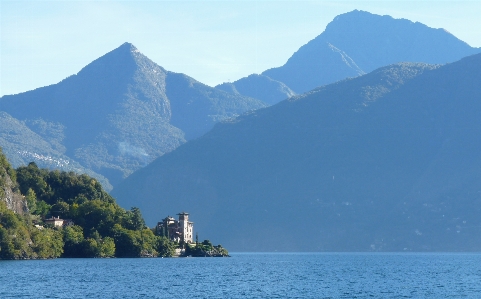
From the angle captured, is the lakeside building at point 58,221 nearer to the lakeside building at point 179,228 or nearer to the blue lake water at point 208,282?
the blue lake water at point 208,282

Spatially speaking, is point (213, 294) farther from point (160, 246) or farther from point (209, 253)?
point (209, 253)

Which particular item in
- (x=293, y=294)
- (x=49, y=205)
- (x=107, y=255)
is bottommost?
(x=293, y=294)

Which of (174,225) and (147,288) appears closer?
(147,288)

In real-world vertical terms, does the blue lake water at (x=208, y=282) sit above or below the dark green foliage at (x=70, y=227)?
below

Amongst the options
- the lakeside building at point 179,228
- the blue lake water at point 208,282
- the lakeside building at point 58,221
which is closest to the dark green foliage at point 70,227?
the lakeside building at point 58,221

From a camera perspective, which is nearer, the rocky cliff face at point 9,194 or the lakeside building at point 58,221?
the rocky cliff face at point 9,194

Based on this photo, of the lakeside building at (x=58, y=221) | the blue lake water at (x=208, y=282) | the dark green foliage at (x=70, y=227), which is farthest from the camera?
the lakeside building at (x=58, y=221)

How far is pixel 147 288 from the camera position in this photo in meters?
89.3

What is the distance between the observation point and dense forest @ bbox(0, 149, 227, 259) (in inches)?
5037

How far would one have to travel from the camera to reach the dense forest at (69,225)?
420 ft

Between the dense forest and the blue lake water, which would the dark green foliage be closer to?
the dense forest

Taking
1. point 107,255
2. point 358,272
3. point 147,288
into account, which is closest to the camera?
point 147,288

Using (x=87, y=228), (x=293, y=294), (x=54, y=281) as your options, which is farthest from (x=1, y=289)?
(x=87, y=228)

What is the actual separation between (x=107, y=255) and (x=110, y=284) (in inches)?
2244
